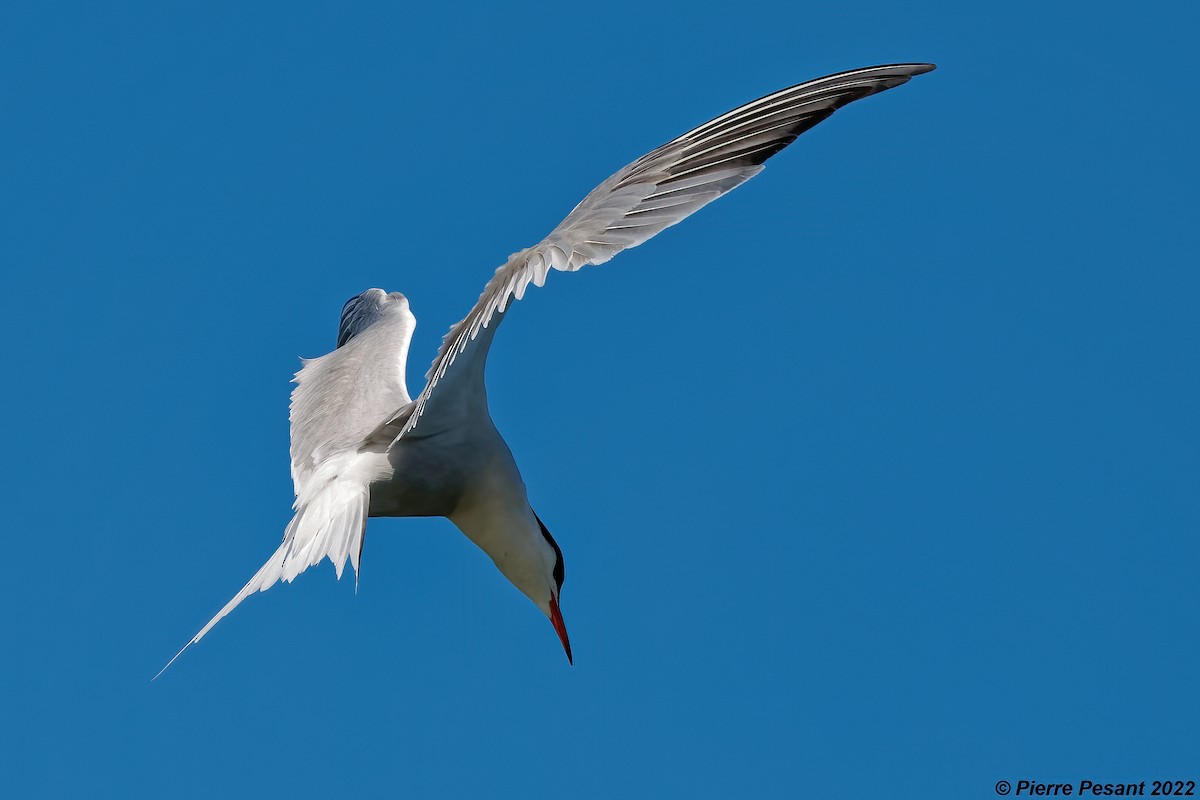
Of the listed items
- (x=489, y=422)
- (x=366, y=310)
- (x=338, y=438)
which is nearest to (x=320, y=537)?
(x=489, y=422)

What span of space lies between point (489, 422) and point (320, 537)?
120 centimetres

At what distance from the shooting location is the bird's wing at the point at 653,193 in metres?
5.82

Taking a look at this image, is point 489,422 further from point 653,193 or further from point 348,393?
point 348,393

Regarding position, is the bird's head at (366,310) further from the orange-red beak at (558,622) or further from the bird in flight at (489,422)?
the orange-red beak at (558,622)

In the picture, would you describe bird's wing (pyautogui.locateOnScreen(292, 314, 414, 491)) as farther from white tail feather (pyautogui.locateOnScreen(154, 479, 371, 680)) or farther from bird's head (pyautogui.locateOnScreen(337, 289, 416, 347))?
white tail feather (pyautogui.locateOnScreen(154, 479, 371, 680))

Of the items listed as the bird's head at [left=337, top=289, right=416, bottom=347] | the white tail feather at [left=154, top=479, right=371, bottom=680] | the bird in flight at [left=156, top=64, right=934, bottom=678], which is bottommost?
the white tail feather at [left=154, top=479, right=371, bottom=680]

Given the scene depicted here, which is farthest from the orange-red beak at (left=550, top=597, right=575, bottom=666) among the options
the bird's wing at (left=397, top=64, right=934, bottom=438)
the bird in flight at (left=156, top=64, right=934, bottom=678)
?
the bird's wing at (left=397, top=64, right=934, bottom=438)

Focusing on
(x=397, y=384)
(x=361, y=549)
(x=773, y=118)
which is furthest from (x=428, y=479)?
(x=773, y=118)

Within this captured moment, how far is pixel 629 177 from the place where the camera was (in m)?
6.95

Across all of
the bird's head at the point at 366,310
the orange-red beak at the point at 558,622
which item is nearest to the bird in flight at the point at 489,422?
the orange-red beak at the point at 558,622

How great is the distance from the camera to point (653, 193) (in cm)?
657

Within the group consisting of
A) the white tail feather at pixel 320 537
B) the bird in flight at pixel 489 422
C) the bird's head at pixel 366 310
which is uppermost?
the bird's head at pixel 366 310

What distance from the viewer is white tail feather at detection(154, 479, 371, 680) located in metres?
6.20

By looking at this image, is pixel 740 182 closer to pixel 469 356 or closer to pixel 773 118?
pixel 773 118
